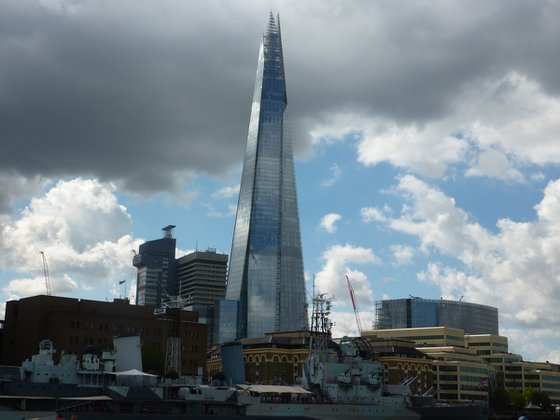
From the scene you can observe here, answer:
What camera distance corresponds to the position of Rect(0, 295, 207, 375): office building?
399 feet

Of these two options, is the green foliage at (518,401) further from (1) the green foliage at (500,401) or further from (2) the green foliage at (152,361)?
(2) the green foliage at (152,361)

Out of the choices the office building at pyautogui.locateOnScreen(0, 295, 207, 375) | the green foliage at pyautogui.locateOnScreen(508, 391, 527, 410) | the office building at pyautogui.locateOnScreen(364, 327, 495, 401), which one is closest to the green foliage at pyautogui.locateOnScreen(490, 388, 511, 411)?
the green foliage at pyautogui.locateOnScreen(508, 391, 527, 410)

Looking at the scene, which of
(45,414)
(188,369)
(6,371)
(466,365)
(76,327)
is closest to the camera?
(45,414)

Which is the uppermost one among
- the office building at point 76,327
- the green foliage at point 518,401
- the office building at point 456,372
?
the office building at point 76,327

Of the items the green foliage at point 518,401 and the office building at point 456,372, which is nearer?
the green foliage at point 518,401

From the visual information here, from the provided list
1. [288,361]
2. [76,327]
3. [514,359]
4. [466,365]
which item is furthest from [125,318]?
[514,359]

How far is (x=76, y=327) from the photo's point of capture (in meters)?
123

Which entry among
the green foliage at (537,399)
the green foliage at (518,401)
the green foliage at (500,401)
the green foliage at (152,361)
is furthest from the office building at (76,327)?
the green foliage at (537,399)

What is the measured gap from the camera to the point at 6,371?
63344 mm

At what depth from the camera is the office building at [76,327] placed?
121500mm

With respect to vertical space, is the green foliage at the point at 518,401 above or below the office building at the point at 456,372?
below

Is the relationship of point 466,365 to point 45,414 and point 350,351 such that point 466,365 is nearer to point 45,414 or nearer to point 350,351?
point 350,351

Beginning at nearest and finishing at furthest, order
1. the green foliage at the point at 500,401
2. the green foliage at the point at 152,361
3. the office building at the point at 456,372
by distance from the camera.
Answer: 1. the green foliage at the point at 152,361
2. the green foliage at the point at 500,401
3. the office building at the point at 456,372

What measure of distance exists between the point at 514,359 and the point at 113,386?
154m
